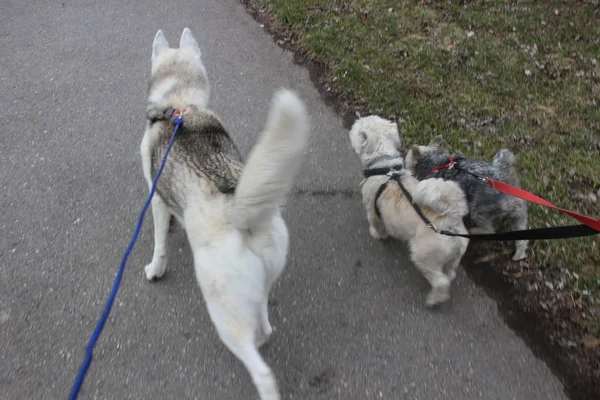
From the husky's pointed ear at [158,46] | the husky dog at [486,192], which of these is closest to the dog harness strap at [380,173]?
the husky dog at [486,192]

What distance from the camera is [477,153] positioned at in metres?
4.66

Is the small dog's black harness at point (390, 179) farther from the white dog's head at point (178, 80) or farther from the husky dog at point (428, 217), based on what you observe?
the white dog's head at point (178, 80)

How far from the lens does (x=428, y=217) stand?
3.25m

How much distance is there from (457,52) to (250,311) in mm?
5398

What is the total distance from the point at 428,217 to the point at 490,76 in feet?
11.6

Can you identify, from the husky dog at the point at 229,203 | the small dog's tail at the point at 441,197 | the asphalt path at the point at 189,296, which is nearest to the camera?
the husky dog at the point at 229,203

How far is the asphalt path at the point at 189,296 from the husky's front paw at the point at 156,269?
10 centimetres

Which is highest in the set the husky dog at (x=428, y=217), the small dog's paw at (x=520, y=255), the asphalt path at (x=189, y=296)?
the husky dog at (x=428, y=217)

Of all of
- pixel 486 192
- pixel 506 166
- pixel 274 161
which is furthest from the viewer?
pixel 506 166

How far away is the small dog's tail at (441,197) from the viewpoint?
3.11 metres

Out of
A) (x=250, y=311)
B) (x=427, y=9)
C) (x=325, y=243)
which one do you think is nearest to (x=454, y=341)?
(x=325, y=243)

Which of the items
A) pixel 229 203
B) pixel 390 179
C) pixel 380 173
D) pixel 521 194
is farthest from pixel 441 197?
pixel 229 203

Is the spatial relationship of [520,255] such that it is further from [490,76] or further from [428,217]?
[490,76]

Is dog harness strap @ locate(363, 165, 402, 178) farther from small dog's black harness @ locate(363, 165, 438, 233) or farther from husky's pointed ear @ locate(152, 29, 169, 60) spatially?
husky's pointed ear @ locate(152, 29, 169, 60)
